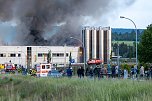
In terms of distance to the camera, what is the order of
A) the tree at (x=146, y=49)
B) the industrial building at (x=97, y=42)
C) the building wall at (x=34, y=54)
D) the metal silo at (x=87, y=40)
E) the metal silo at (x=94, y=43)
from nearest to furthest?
the tree at (x=146, y=49)
the building wall at (x=34, y=54)
the metal silo at (x=87, y=40)
the industrial building at (x=97, y=42)
the metal silo at (x=94, y=43)

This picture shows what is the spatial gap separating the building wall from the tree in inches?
2622

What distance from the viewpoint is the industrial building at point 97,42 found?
148875 millimetres

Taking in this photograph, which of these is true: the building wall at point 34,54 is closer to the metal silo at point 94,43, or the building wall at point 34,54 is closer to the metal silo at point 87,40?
the metal silo at point 87,40

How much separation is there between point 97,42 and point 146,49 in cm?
9221

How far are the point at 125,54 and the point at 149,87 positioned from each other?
12744 cm

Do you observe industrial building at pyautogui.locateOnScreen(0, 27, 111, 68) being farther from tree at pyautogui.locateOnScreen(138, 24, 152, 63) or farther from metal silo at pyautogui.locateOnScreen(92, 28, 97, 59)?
tree at pyautogui.locateOnScreen(138, 24, 152, 63)

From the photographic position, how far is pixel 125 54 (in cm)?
14225

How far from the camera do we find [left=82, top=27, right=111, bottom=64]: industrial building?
488ft

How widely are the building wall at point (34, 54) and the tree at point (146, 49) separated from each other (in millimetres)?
66596

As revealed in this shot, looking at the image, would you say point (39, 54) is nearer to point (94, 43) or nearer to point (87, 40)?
point (87, 40)

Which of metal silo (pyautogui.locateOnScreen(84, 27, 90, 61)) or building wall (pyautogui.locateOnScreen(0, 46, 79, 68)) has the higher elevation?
metal silo (pyautogui.locateOnScreen(84, 27, 90, 61))

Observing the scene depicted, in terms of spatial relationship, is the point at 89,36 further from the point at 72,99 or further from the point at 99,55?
the point at 72,99

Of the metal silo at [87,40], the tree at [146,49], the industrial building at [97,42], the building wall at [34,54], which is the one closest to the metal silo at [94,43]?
the industrial building at [97,42]

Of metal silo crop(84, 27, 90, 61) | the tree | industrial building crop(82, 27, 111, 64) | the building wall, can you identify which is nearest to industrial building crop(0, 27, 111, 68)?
the building wall
